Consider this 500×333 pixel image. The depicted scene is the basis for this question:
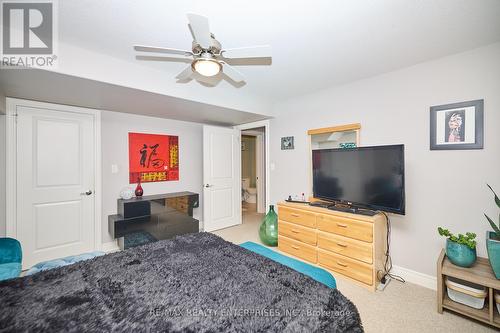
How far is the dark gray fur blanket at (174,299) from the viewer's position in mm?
916

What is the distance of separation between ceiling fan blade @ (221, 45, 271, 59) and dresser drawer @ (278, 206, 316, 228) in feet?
6.50

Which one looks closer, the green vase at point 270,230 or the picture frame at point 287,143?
the green vase at point 270,230

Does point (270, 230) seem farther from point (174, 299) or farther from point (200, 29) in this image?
point (200, 29)

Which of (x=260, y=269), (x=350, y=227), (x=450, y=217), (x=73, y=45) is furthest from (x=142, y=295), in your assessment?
(x=450, y=217)

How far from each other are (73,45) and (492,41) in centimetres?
381

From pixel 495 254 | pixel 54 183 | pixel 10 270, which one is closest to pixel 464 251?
pixel 495 254

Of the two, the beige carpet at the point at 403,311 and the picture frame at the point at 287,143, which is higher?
the picture frame at the point at 287,143

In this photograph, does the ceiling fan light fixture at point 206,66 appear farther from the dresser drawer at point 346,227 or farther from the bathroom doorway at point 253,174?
the bathroom doorway at point 253,174

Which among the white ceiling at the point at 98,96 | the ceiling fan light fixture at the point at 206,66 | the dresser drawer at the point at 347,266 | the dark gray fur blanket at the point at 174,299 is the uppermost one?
the white ceiling at the point at 98,96

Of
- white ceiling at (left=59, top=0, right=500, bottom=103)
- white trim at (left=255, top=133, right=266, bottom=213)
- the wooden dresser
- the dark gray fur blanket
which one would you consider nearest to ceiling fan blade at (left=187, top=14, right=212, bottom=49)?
white ceiling at (left=59, top=0, right=500, bottom=103)

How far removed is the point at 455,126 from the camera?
2172 mm

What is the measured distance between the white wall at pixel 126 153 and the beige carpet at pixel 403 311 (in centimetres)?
308

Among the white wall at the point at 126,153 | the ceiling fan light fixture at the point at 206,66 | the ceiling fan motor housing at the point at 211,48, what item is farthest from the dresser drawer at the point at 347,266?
the white wall at the point at 126,153

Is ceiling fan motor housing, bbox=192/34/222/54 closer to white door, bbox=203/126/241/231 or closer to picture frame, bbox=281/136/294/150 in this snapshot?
picture frame, bbox=281/136/294/150
